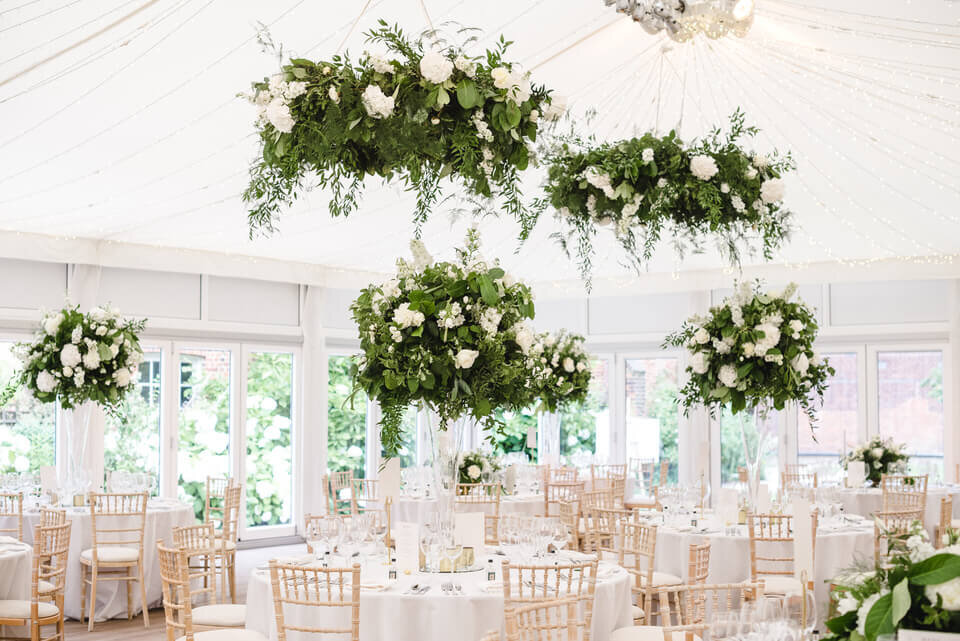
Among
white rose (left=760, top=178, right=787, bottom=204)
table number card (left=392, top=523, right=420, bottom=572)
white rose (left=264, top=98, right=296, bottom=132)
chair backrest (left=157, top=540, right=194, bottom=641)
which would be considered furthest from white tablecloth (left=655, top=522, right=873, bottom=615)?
white rose (left=264, top=98, right=296, bottom=132)

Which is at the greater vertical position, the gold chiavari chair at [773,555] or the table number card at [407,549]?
the table number card at [407,549]

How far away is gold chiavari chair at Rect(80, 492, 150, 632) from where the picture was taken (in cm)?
790

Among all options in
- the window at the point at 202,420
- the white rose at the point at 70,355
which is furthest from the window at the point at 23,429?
the white rose at the point at 70,355

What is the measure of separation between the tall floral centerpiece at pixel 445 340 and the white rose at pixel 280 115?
1.57 m

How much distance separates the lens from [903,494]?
8922mm

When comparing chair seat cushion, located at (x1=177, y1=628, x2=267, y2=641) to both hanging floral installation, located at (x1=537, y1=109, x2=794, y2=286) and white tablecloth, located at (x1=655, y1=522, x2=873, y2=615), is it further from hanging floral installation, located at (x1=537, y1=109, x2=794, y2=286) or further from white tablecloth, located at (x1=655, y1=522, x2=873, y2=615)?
white tablecloth, located at (x1=655, y1=522, x2=873, y2=615)

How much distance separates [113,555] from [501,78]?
6385 millimetres

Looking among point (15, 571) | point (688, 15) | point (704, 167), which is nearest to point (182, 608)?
point (15, 571)

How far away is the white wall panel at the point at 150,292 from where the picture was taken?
11016 mm

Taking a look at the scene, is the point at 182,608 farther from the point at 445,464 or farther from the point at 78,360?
the point at 78,360

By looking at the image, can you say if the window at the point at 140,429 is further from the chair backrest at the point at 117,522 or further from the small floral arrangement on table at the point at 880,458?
the small floral arrangement on table at the point at 880,458

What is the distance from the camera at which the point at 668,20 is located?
4434 millimetres

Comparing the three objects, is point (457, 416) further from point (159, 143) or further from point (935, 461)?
point (935, 461)

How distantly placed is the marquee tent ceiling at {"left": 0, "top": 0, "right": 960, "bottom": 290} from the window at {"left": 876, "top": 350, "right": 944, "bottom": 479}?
2507 mm
